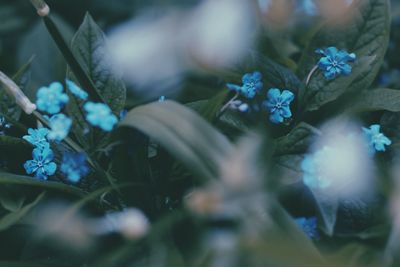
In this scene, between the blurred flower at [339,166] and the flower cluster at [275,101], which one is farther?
the flower cluster at [275,101]

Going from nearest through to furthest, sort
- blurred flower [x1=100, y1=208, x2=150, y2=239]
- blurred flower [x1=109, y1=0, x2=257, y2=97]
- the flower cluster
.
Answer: blurred flower [x1=100, y1=208, x2=150, y2=239]
the flower cluster
blurred flower [x1=109, y1=0, x2=257, y2=97]

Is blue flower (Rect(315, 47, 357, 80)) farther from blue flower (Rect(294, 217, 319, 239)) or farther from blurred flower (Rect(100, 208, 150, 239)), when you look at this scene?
→ blurred flower (Rect(100, 208, 150, 239))

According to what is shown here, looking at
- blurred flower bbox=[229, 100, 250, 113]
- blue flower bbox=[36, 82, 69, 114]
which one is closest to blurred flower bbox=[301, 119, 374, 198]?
blurred flower bbox=[229, 100, 250, 113]

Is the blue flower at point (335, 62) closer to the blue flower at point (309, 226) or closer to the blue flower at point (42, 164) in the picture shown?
the blue flower at point (309, 226)

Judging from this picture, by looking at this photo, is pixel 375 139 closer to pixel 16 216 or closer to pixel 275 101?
pixel 275 101

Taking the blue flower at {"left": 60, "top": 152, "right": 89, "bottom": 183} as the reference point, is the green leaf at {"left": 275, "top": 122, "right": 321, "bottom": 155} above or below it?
below

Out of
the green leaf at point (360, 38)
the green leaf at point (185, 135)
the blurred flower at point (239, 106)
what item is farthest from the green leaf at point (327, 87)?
the green leaf at point (185, 135)

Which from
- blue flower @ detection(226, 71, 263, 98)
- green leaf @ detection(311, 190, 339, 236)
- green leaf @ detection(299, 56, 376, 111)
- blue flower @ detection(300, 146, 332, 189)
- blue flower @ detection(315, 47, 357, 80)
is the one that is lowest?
green leaf @ detection(311, 190, 339, 236)

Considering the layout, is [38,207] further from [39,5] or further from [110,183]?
[39,5]
